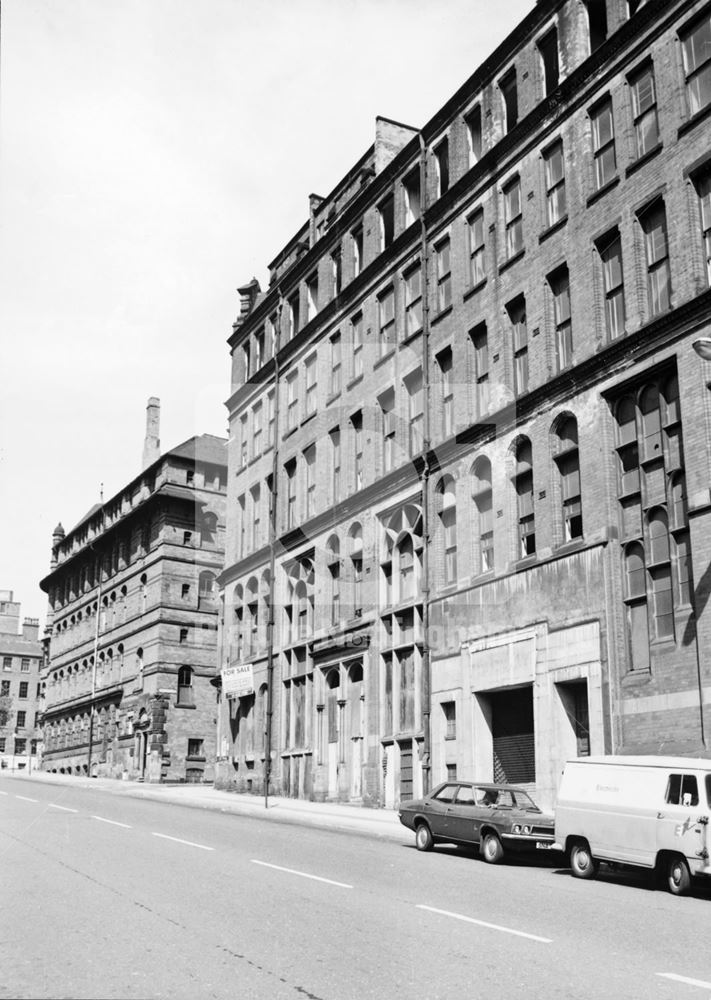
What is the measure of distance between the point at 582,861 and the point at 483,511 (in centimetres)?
1550

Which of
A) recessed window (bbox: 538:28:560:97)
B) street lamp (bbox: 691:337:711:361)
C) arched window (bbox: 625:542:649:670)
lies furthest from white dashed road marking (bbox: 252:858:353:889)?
recessed window (bbox: 538:28:560:97)

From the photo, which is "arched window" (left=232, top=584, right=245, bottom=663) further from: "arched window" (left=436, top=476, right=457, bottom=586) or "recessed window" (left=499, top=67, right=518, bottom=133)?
"recessed window" (left=499, top=67, right=518, bottom=133)

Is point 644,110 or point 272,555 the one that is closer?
point 644,110

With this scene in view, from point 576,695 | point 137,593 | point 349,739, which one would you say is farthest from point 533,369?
point 137,593

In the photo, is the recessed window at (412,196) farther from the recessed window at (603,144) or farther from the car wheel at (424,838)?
the car wheel at (424,838)

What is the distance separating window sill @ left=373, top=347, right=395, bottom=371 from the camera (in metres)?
38.6

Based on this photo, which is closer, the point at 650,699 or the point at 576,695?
the point at 650,699

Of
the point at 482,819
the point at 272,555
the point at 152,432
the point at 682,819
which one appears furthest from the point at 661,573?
the point at 152,432

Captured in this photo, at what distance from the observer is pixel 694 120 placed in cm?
2534

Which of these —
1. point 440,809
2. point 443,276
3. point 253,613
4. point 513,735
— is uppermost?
point 443,276

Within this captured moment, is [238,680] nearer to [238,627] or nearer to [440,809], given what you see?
[238,627]

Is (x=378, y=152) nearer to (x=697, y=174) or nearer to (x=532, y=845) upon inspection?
(x=697, y=174)

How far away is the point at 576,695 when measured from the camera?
27.1 meters

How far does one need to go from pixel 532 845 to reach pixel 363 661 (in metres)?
18.5
